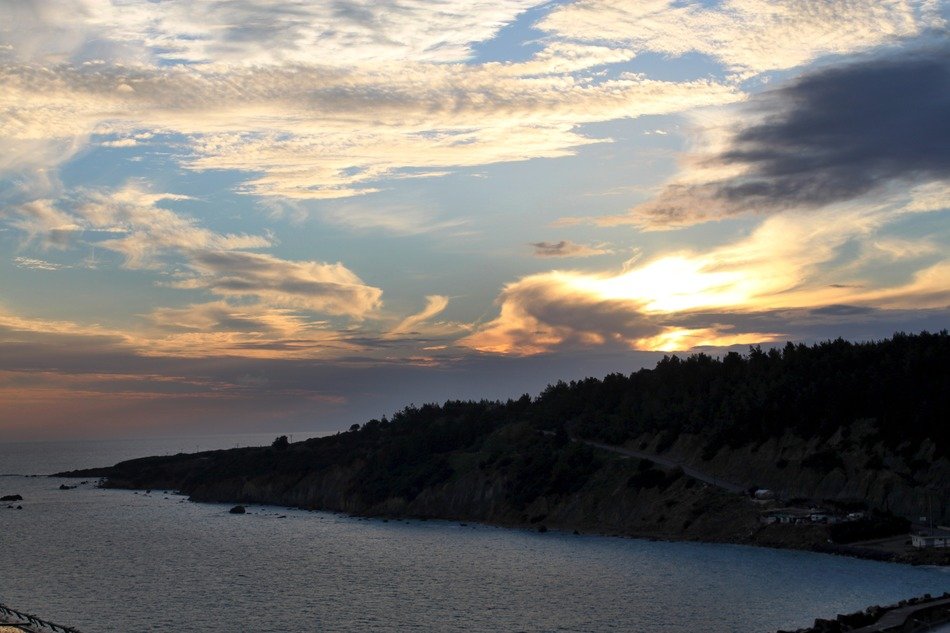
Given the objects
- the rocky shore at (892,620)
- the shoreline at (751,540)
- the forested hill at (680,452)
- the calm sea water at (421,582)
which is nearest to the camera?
the rocky shore at (892,620)

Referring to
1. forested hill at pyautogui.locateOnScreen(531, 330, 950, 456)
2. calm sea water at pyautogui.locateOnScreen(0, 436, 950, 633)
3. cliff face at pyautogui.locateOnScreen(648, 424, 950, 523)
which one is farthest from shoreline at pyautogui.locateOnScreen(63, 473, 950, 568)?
forested hill at pyautogui.locateOnScreen(531, 330, 950, 456)

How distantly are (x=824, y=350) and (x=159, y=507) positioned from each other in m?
120

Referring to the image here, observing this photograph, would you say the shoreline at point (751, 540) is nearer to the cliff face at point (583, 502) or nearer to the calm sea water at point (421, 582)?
the cliff face at point (583, 502)

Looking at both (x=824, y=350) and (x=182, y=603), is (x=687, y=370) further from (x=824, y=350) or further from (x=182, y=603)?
(x=182, y=603)

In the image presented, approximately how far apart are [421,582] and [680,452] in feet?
215

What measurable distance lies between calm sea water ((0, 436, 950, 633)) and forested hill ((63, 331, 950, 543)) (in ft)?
33.2

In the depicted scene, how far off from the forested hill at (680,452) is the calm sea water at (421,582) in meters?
10.1

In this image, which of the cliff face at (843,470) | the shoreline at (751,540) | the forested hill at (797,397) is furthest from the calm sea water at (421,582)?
the forested hill at (797,397)

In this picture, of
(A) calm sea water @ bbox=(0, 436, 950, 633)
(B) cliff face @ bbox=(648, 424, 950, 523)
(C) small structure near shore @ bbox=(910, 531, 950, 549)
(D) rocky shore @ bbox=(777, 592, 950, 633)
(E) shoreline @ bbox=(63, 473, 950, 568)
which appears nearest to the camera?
(D) rocky shore @ bbox=(777, 592, 950, 633)

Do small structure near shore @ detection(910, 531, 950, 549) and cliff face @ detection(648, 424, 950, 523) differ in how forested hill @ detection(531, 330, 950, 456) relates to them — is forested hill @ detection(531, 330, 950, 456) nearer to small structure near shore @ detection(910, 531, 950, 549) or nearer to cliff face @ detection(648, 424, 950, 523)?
cliff face @ detection(648, 424, 950, 523)

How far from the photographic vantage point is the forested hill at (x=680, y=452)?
→ 11069 cm

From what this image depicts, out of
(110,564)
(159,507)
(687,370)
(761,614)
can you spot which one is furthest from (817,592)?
(159,507)

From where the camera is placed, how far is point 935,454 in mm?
104562

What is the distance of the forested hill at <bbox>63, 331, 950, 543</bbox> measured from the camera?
363ft
